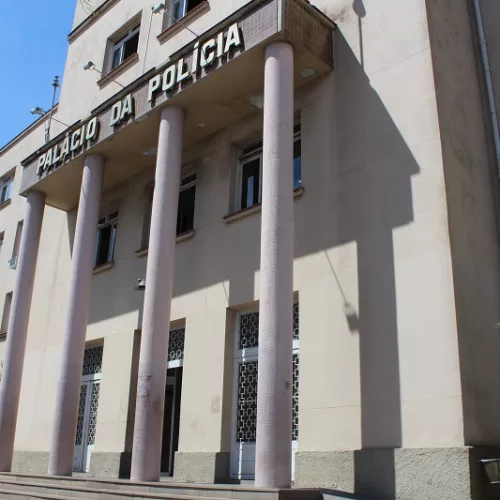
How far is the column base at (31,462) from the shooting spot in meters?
14.0

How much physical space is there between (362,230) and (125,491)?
4894mm

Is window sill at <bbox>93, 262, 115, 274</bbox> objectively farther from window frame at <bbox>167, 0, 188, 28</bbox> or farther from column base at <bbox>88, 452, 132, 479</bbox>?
window frame at <bbox>167, 0, 188, 28</bbox>

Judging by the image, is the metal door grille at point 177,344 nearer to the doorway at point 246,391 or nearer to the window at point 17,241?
the doorway at point 246,391

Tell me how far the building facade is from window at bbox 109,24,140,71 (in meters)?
0.67

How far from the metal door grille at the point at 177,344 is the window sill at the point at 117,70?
6.29 metres

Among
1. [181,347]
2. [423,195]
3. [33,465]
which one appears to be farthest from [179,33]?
[33,465]

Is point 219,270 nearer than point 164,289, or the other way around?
point 164,289

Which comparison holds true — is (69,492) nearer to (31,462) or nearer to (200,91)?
(31,462)

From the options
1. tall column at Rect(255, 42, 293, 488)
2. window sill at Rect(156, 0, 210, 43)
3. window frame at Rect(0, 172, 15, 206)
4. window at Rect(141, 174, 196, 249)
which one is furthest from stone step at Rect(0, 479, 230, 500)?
window frame at Rect(0, 172, 15, 206)

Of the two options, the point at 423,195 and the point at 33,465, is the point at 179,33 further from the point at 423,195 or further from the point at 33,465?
the point at 33,465

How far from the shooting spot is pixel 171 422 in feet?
40.7

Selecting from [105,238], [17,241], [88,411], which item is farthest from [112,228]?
[17,241]

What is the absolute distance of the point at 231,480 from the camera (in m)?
10.2

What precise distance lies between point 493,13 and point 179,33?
6.27 meters
